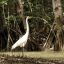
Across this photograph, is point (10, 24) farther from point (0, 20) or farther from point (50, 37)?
point (50, 37)

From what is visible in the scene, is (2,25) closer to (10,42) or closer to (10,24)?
(10,24)

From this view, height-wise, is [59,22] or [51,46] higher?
[59,22]

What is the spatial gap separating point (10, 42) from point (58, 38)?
8.30ft

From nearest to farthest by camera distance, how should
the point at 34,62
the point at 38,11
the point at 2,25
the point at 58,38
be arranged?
the point at 34,62
the point at 58,38
the point at 2,25
the point at 38,11

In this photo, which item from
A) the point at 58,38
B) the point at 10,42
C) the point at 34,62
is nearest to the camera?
the point at 34,62

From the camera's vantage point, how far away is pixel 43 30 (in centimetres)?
1469

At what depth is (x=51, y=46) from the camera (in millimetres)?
13250

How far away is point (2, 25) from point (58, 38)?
398 centimetres

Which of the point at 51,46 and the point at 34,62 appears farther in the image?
the point at 51,46

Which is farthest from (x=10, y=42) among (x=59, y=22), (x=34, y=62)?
(x=34, y=62)

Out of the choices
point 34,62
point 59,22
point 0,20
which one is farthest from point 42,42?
point 34,62

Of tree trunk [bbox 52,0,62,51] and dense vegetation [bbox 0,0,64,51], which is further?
dense vegetation [bbox 0,0,64,51]

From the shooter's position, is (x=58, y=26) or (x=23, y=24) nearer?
(x=58, y=26)

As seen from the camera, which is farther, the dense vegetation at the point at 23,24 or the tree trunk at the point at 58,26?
the dense vegetation at the point at 23,24
